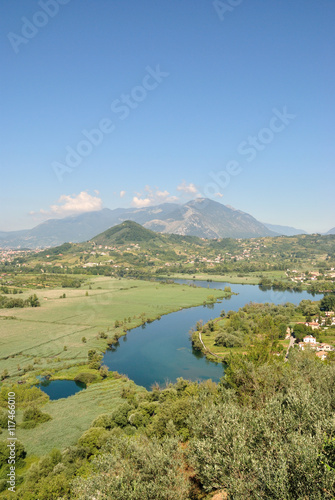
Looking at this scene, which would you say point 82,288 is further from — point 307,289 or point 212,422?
point 212,422

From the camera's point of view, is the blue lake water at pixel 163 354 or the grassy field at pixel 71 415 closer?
the grassy field at pixel 71 415

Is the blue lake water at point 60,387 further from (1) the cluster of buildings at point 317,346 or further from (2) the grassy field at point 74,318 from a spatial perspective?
(1) the cluster of buildings at point 317,346

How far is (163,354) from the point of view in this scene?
1858 inches

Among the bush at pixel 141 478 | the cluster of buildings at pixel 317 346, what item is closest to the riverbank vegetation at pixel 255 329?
the cluster of buildings at pixel 317 346

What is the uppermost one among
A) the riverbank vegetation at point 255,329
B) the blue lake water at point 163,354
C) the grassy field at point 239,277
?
the grassy field at point 239,277

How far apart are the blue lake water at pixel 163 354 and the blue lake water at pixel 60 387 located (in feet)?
21.6

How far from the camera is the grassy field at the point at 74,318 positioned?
44.4m

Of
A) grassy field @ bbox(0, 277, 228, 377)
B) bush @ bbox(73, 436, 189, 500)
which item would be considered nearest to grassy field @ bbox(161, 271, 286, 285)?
grassy field @ bbox(0, 277, 228, 377)

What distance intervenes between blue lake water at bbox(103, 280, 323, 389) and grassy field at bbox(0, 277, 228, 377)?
3433 mm

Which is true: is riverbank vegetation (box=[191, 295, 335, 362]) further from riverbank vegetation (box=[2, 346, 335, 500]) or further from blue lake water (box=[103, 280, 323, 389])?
riverbank vegetation (box=[2, 346, 335, 500])

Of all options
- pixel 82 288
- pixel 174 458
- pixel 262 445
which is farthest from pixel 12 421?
pixel 82 288

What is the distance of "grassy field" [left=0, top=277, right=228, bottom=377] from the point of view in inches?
1750

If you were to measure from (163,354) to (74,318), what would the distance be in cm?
2950

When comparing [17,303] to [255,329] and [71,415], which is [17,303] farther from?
[255,329]
